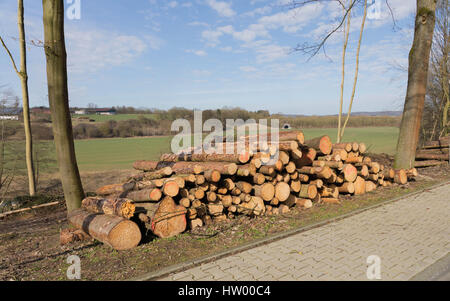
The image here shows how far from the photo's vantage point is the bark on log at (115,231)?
175 inches

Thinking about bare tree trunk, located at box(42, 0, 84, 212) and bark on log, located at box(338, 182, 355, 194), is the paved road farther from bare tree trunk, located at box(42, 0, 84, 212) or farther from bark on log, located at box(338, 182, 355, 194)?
bare tree trunk, located at box(42, 0, 84, 212)

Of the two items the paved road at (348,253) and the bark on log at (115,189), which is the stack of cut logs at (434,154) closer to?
the paved road at (348,253)

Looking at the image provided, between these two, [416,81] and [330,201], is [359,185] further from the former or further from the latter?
[416,81]

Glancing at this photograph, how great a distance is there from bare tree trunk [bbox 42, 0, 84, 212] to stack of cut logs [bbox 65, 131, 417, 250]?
0.84 m

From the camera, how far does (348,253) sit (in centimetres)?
425

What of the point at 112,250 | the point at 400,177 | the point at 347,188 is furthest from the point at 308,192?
the point at 112,250

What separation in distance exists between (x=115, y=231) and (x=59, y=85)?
121 inches

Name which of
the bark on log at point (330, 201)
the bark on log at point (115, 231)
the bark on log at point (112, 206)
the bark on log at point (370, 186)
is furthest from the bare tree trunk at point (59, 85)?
the bark on log at point (370, 186)

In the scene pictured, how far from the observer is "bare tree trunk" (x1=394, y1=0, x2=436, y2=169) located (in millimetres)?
9992

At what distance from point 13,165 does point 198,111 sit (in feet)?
31.7

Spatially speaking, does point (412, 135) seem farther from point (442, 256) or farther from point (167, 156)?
point (167, 156)

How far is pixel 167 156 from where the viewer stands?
7801 mm

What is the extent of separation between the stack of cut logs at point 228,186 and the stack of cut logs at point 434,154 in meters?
8.00
